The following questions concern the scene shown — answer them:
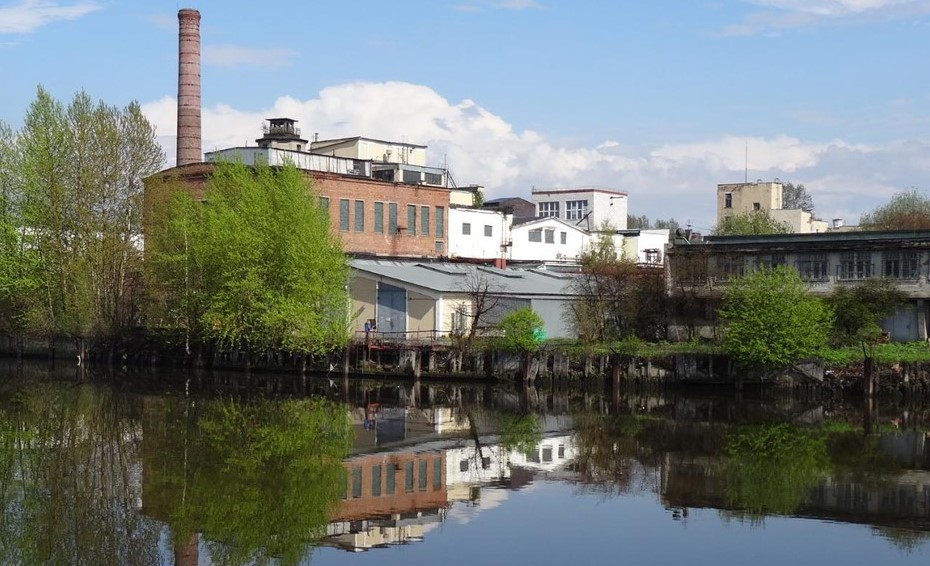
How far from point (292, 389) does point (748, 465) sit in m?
21.4

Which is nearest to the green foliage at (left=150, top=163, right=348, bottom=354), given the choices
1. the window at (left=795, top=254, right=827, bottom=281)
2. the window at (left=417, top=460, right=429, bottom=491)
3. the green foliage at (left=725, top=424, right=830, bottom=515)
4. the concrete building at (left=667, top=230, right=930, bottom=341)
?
the concrete building at (left=667, top=230, right=930, bottom=341)

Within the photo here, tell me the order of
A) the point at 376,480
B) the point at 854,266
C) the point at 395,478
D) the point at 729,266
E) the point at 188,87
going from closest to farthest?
the point at 376,480 → the point at 395,478 → the point at 854,266 → the point at 729,266 → the point at 188,87

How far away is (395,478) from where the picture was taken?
80.6 feet

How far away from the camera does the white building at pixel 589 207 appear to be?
86188mm

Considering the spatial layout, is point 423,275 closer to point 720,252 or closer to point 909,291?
point 720,252

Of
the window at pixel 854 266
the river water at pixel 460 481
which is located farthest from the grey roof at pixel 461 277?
the window at pixel 854 266

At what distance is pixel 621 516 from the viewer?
21.2 m

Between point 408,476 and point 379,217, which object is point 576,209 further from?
point 408,476

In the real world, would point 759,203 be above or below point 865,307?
above

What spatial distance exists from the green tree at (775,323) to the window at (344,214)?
79.3 feet

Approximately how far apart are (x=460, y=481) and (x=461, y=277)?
2727 cm

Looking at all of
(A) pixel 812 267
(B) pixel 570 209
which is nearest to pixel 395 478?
(A) pixel 812 267

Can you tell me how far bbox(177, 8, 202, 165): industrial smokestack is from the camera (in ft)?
189

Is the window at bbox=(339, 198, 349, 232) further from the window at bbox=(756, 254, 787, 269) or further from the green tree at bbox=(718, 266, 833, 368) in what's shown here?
the green tree at bbox=(718, 266, 833, 368)
